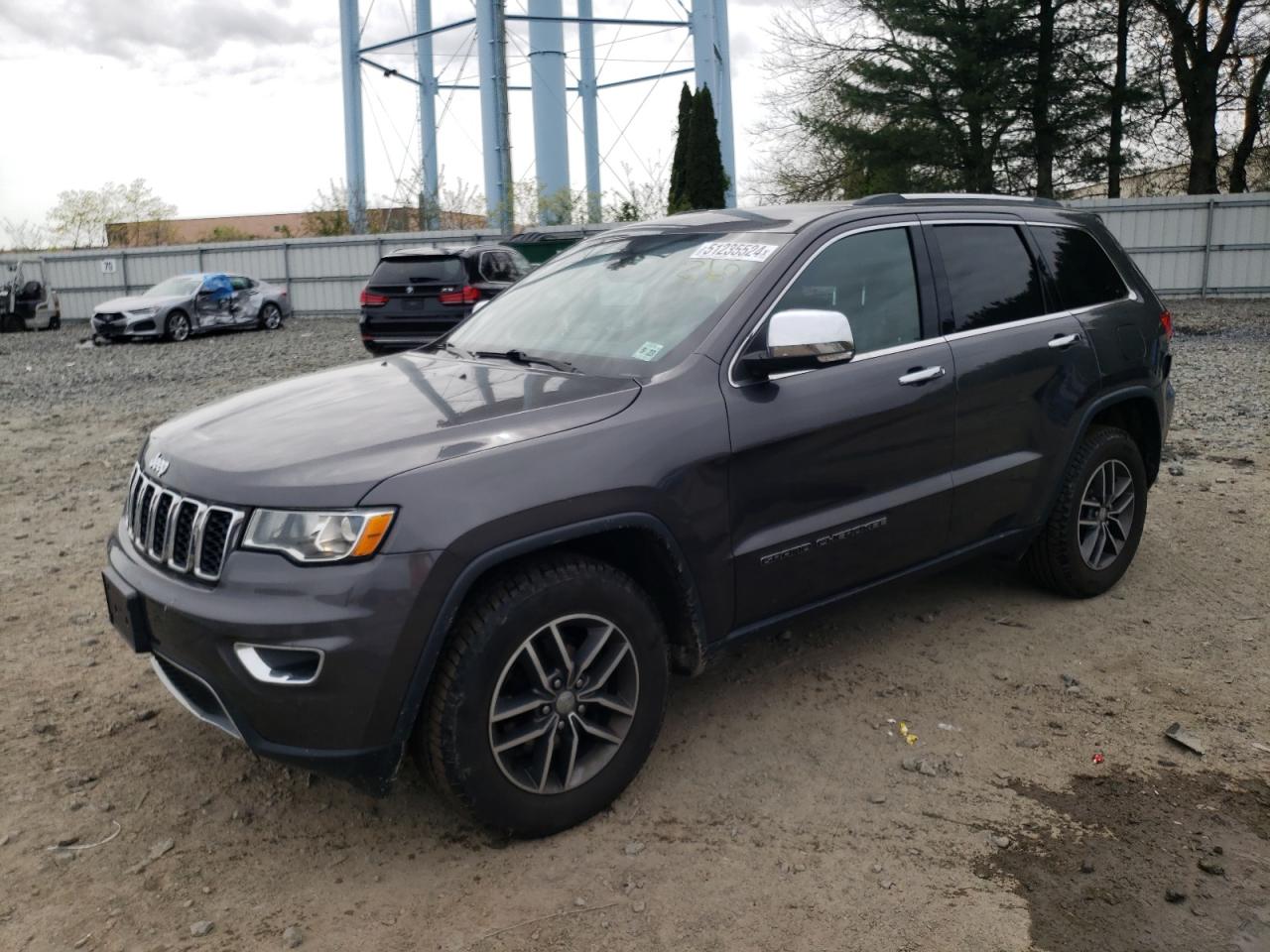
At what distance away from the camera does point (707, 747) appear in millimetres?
3783

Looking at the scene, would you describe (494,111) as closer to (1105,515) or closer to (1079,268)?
(1079,268)

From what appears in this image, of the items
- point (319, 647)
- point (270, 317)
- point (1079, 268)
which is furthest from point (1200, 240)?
point (319, 647)

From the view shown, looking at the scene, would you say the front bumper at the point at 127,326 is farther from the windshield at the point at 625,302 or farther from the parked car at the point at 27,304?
the windshield at the point at 625,302

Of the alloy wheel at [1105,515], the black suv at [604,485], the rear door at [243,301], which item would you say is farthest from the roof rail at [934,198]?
the rear door at [243,301]

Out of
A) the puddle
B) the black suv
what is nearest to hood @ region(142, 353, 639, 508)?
the black suv

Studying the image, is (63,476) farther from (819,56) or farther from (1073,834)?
(819,56)

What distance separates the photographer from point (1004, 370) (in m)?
4.36

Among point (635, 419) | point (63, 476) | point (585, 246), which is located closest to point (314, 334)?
point (63, 476)

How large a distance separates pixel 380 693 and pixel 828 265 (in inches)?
85.5

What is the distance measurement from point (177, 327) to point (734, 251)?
20.3 meters

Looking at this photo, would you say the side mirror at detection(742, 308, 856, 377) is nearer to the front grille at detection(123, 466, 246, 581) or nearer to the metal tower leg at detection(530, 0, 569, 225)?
the front grille at detection(123, 466, 246, 581)

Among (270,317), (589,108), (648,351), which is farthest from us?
(589,108)

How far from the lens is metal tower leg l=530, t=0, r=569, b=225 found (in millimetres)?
30562

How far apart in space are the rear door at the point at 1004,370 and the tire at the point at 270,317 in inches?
863
